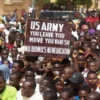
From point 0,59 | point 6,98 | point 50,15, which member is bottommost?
point 50,15

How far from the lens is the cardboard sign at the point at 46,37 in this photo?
8.17 meters

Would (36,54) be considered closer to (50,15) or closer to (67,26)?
(67,26)

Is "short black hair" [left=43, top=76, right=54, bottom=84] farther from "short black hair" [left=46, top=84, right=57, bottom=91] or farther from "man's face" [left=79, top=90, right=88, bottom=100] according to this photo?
"man's face" [left=79, top=90, right=88, bottom=100]

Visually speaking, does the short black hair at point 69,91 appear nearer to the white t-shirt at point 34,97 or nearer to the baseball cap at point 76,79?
the white t-shirt at point 34,97

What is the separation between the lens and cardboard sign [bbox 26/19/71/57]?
8172mm

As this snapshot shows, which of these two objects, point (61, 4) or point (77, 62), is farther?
point (61, 4)

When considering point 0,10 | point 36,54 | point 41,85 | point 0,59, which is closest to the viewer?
point 41,85

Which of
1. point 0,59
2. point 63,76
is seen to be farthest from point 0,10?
point 63,76

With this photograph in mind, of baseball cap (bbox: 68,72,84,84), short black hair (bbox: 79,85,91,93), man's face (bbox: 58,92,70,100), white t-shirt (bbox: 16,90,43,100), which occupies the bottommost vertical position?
baseball cap (bbox: 68,72,84,84)

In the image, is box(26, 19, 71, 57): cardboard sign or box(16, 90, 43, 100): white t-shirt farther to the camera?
box(26, 19, 71, 57): cardboard sign

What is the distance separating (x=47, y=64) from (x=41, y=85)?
5.13 feet

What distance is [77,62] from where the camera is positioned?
28.2 feet

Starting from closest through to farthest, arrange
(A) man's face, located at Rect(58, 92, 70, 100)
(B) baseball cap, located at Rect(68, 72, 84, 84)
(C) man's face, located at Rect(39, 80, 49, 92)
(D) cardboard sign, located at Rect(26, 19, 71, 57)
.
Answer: (A) man's face, located at Rect(58, 92, 70, 100) → (C) man's face, located at Rect(39, 80, 49, 92) → (B) baseball cap, located at Rect(68, 72, 84, 84) → (D) cardboard sign, located at Rect(26, 19, 71, 57)

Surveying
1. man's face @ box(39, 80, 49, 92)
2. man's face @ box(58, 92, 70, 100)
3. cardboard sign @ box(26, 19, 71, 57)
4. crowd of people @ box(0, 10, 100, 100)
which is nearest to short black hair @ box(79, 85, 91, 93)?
crowd of people @ box(0, 10, 100, 100)
